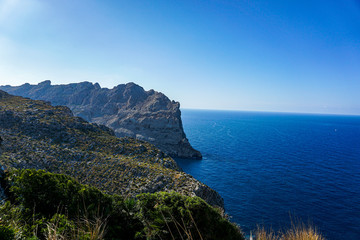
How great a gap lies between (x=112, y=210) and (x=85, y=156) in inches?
1083

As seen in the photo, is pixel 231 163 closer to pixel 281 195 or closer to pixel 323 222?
pixel 281 195

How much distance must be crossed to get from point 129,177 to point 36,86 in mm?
234523

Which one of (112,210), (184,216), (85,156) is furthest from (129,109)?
(184,216)

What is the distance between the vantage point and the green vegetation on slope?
7.46m

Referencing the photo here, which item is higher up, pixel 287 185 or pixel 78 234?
pixel 78 234

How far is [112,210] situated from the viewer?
8.88 m

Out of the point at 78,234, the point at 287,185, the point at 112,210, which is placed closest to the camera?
the point at 78,234

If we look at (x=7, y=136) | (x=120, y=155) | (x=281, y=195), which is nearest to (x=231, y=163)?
(x=281, y=195)

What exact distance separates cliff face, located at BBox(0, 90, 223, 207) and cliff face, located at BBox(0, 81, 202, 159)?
49736 mm

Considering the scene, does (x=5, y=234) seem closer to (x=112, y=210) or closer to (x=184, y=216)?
(x=112, y=210)

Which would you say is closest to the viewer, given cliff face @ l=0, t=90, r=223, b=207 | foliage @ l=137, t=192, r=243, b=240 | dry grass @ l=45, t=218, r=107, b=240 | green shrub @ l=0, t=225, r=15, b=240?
green shrub @ l=0, t=225, r=15, b=240

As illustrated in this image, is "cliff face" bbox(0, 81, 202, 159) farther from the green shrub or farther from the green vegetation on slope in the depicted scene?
the green shrub

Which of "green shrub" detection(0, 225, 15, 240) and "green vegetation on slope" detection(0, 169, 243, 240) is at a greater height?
"green shrub" detection(0, 225, 15, 240)

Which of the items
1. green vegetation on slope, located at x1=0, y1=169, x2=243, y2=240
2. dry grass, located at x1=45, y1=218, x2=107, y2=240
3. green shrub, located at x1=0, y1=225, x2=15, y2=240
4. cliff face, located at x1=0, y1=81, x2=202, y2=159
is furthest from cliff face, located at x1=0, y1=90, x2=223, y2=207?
cliff face, located at x1=0, y1=81, x2=202, y2=159
